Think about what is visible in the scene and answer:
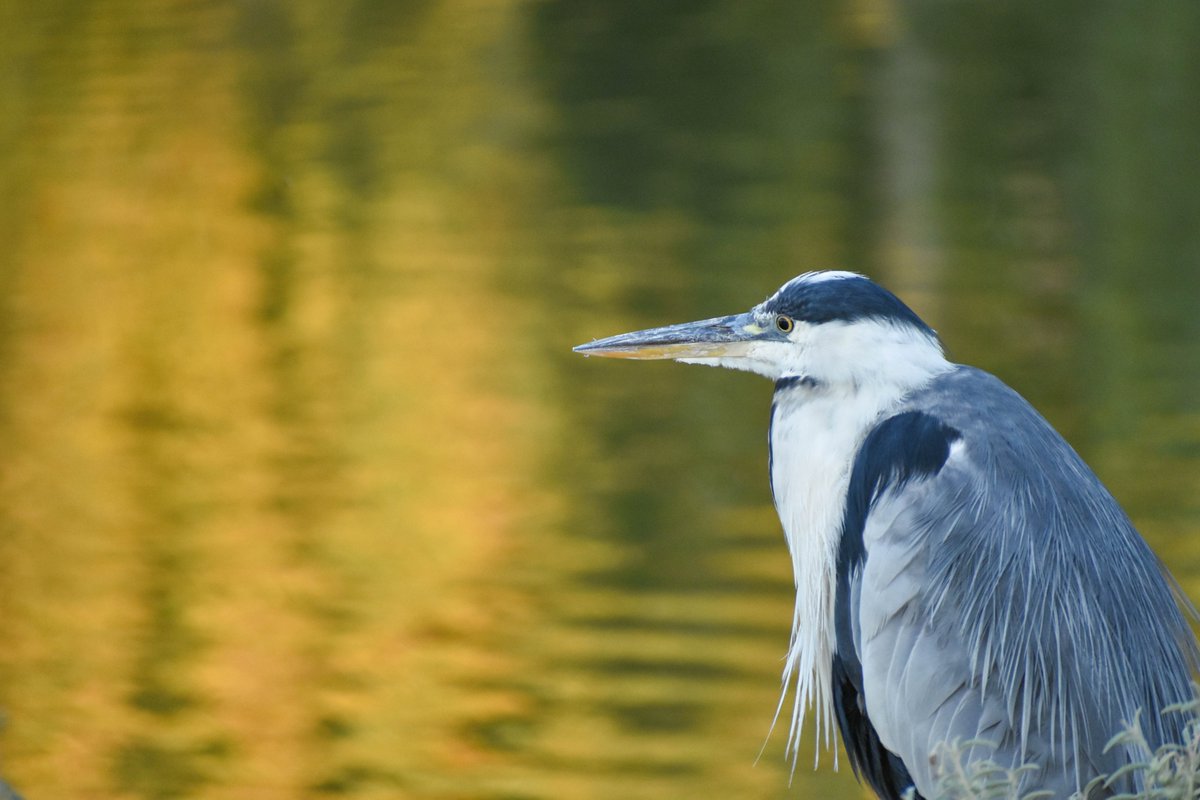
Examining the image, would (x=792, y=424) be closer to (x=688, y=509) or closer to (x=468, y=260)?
(x=688, y=509)

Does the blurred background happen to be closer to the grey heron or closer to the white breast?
the white breast

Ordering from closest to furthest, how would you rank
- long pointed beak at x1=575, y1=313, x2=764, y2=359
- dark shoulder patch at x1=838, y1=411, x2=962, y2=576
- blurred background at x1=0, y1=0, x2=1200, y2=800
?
dark shoulder patch at x1=838, y1=411, x2=962, y2=576 → long pointed beak at x1=575, y1=313, x2=764, y2=359 → blurred background at x1=0, y1=0, x2=1200, y2=800

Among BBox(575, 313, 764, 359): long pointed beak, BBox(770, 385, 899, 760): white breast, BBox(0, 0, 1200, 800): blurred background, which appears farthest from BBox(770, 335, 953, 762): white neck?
BBox(0, 0, 1200, 800): blurred background

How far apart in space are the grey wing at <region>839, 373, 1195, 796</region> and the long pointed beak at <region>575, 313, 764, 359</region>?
1.23 feet

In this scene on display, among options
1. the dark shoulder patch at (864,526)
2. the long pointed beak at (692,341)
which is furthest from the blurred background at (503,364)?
the long pointed beak at (692,341)

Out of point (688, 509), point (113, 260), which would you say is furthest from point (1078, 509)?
point (113, 260)

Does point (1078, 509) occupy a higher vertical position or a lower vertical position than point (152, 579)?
higher

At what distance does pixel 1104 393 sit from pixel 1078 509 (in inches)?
200

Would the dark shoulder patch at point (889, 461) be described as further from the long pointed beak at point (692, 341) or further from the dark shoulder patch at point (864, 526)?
the long pointed beak at point (692, 341)

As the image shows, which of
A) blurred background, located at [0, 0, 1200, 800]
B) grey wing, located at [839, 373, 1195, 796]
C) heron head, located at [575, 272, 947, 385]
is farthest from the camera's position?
blurred background, located at [0, 0, 1200, 800]

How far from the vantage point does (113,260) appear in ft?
40.0

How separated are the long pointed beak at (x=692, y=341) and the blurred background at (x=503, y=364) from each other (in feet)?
7.71

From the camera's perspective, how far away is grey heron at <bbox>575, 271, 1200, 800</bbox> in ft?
9.22

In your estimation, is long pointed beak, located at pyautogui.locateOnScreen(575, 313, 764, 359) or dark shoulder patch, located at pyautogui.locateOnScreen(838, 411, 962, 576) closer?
dark shoulder patch, located at pyautogui.locateOnScreen(838, 411, 962, 576)
